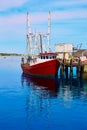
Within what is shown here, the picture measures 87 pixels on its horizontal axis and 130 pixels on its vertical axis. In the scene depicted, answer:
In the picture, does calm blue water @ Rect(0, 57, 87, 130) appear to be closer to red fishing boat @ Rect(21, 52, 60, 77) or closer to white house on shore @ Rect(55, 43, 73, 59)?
red fishing boat @ Rect(21, 52, 60, 77)

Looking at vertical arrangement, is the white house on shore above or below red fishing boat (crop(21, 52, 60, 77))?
above

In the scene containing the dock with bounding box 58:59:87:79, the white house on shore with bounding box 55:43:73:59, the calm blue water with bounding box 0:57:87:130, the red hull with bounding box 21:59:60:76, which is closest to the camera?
the calm blue water with bounding box 0:57:87:130

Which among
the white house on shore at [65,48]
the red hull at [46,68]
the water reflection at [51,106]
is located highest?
the white house on shore at [65,48]

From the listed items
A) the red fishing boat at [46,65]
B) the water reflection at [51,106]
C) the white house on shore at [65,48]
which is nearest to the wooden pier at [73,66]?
the red fishing boat at [46,65]

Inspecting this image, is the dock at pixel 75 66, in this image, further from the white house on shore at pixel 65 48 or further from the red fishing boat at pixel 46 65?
the white house on shore at pixel 65 48

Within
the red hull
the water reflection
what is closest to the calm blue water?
the water reflection

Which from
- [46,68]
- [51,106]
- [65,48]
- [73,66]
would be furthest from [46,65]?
[51,106]

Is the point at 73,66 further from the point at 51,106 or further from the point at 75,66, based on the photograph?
the point at 51,106

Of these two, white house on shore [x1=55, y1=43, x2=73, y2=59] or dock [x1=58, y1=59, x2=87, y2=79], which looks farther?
white house on shore [x1=55, y1=43, x2=73, y2=59]

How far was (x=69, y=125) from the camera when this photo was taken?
1216 inches

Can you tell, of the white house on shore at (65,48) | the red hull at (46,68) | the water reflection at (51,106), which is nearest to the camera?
the water reflection at (51,106)

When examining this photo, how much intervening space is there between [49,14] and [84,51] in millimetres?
15815

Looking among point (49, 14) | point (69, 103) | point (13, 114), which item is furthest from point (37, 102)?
point (49, 14)

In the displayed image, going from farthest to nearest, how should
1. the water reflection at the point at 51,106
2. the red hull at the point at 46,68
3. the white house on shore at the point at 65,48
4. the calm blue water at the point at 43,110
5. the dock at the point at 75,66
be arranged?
the white house on shore at the point at 65,48, the red hull at the point at 46,68, the dock at the point at 75,66, the water reflection at the point at 51,106, the calm blue water at the point at 43,110
